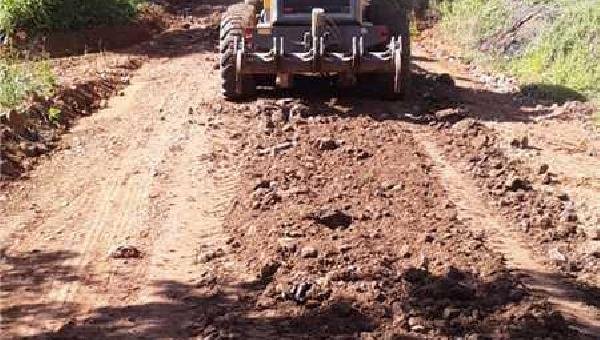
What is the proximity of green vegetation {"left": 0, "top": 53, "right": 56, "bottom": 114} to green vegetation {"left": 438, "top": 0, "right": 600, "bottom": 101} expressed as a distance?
23.0 feet

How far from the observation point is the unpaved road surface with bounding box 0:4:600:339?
512cm

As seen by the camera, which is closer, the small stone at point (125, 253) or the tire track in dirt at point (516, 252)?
the tire track in dirt at point (516, 252)

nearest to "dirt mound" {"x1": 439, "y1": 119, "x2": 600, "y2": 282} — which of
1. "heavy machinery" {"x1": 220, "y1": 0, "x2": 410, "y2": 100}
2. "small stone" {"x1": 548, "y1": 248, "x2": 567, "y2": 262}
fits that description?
"small stone" {"x1": 548, "y1": 248, "x2": 567, "y2": 262}

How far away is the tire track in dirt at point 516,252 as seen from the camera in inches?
212

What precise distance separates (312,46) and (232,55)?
1.06 meters

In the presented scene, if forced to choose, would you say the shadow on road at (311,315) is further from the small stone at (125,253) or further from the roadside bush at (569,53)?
the roadside bush at (569,53)

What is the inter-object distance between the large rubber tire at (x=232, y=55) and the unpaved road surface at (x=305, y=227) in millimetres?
372

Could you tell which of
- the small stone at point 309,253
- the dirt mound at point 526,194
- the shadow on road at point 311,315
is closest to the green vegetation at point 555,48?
the dirt mound at point 526,194

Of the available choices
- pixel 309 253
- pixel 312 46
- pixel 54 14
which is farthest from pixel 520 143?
pixel 54 14

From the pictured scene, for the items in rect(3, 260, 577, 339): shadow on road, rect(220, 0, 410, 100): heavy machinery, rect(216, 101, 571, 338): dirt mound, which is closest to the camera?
rect(3, 260, 577, 339): shadow on road

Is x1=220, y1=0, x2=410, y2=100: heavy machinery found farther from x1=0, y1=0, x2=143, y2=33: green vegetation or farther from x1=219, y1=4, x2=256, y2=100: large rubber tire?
x1=0, y1=0, x2=143, y2=33: green vegetation

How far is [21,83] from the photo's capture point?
11.4 m

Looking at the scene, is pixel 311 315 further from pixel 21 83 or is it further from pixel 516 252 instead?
pixel 21 83

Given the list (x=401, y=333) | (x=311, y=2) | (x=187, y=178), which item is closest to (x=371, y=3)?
(x=311, y=2)
